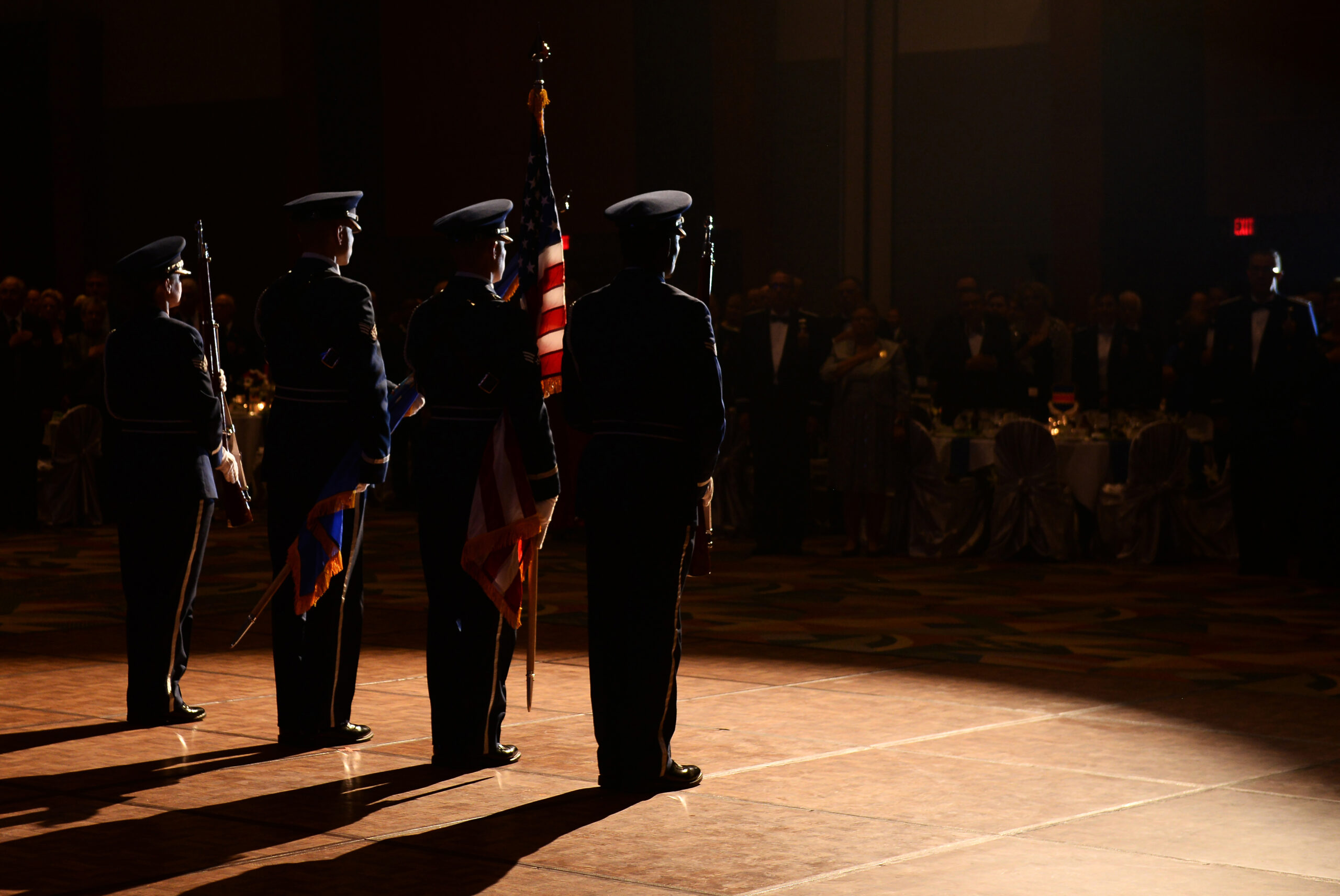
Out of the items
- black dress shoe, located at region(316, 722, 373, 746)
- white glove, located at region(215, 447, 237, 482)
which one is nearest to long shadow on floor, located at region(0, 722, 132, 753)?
black dress shoe, located at region(316, 722, 373, 746)

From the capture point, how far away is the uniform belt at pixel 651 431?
518 cm

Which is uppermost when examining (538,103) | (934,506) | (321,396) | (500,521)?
(538,103)

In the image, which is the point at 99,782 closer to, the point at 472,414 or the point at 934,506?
the point at 472,414

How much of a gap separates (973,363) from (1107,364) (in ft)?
3.13

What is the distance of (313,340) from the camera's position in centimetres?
572

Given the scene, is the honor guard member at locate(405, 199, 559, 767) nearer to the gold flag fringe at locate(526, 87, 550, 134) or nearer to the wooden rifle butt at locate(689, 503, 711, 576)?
the wooden rifle butt at locate(689, 503, 711, 576)

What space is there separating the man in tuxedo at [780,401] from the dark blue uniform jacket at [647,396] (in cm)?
673

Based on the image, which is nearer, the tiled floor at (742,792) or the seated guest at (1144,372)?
the tiled floor at (742,792)

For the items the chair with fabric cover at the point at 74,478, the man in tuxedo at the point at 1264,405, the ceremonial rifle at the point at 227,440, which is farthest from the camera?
the chair with fabric cover at the point at 74,478

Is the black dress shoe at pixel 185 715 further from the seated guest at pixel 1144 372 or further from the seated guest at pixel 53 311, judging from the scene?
the seated guest at pixel 53 311

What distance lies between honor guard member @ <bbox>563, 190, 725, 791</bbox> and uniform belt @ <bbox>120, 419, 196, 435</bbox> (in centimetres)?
176

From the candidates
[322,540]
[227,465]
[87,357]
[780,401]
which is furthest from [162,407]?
[87,357]

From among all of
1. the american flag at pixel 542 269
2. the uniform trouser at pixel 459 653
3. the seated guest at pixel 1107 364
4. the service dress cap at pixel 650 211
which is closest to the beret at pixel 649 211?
the service dress cap at pixel 650 211

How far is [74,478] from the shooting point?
1416 cm
